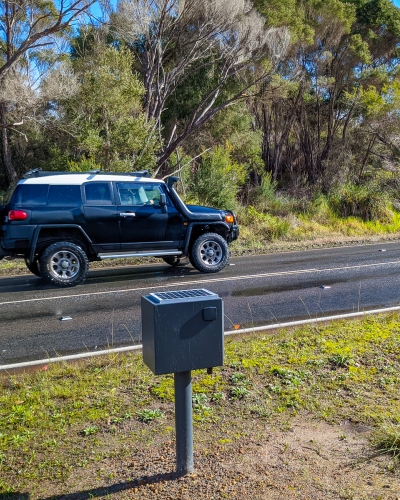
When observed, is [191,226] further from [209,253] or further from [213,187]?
[213,187]

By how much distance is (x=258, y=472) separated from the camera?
351cm

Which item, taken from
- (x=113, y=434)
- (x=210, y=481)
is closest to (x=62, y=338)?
(x=113, y=434)

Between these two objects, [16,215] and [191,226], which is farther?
[191,226]

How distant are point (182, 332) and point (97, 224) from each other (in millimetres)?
8059

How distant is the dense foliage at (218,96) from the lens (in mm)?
18906

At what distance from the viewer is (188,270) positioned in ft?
40.6

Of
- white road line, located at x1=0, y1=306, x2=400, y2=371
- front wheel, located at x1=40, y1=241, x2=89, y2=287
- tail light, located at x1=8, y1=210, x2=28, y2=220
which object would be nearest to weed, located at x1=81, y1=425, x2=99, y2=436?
white road line, located at x1=0, y1=306, x2=400, y2=371

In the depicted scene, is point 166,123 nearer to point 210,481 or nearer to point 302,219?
point 302,219

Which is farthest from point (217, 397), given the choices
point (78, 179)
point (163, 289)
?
point (78, 179)

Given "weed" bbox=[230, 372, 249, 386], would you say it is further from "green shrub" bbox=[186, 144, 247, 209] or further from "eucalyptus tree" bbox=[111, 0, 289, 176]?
"eucalyptus tree" bbox=[111, 0, 289, 176]

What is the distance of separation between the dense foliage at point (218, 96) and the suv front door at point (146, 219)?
611cm

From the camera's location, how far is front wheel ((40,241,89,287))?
1045 centimetres

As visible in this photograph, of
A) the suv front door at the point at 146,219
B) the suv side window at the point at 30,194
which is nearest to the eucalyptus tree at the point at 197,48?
the suv front door at the point at 146,219

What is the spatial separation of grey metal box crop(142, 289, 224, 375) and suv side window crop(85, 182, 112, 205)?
7902 mm
